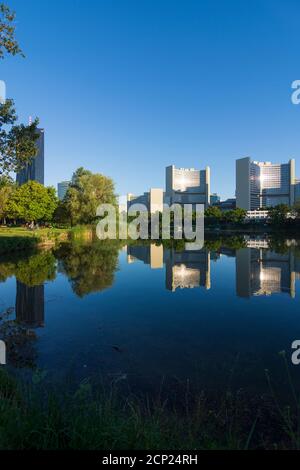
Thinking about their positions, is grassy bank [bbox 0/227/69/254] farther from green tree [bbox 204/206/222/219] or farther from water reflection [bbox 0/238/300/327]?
green tree [bbox 204/206/222/219]

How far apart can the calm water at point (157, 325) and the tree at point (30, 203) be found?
38870 mm

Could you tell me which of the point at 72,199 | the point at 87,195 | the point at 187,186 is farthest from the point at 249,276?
the point at 187,186

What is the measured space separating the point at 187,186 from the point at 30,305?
161651 mm

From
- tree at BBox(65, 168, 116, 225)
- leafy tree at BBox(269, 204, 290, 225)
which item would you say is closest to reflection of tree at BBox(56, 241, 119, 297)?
tree at BBox(65, 168, 116, 225)

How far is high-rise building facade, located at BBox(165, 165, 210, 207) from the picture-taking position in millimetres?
161875

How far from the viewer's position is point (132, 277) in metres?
17.4

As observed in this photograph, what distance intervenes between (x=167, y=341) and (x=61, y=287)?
8095 mm

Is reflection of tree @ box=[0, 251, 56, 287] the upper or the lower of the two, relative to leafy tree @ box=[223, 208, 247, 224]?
lower

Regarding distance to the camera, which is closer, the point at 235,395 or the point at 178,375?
the point at 235,395

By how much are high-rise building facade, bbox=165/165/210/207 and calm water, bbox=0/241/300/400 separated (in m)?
145

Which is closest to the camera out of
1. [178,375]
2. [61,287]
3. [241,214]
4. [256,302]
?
[178,375]
